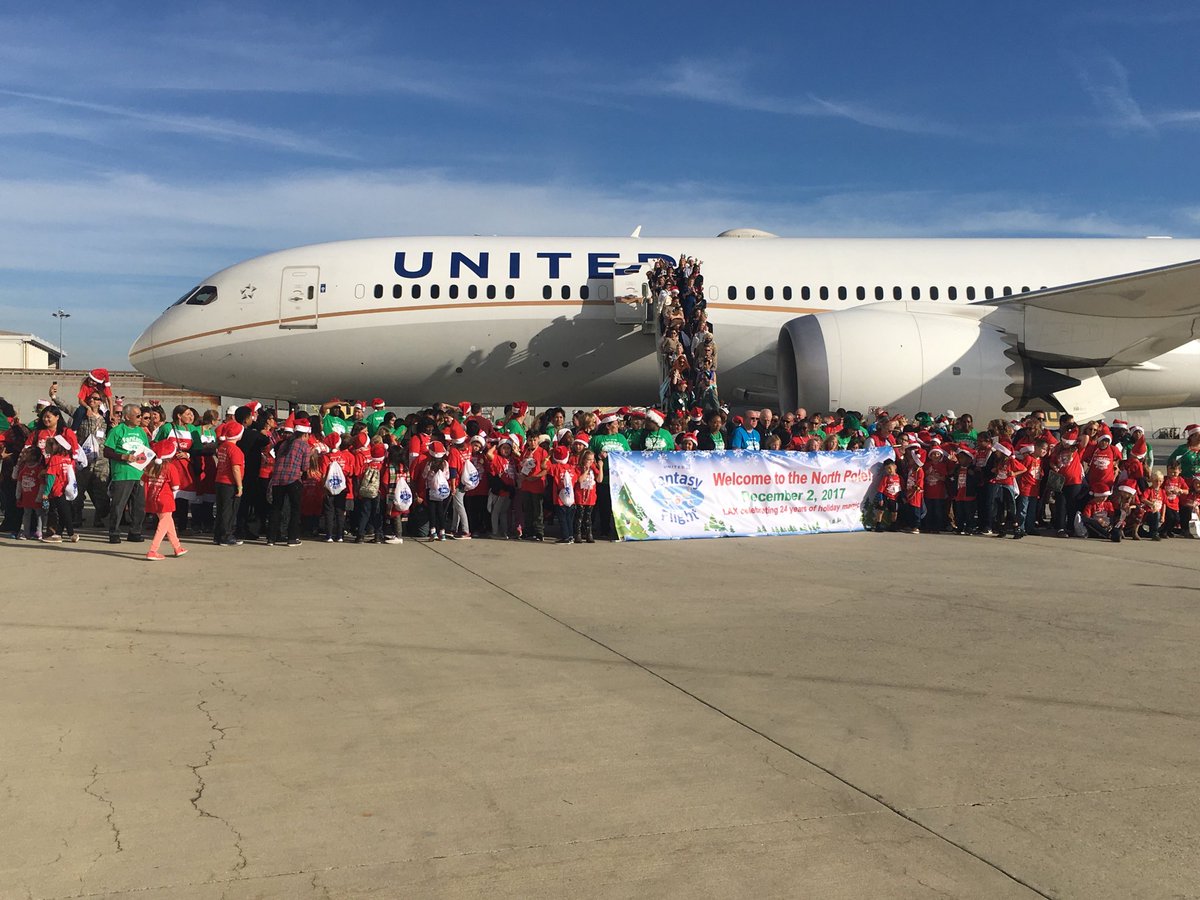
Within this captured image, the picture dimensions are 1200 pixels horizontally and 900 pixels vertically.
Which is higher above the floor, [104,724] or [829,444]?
[829,444]

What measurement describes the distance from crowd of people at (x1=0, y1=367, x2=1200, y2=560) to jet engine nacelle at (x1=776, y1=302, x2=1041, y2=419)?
2.02 metres

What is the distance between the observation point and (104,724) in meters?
4.58

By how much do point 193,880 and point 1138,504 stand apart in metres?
11.9

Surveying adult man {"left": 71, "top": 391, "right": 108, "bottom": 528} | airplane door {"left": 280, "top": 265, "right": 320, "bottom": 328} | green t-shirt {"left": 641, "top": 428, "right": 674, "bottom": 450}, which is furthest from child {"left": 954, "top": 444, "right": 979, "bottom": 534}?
airplane door {"left": 280, "top": 265, "right": 320, "bottom": 328}

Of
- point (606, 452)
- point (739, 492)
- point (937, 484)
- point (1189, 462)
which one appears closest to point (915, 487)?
point (937, 484)

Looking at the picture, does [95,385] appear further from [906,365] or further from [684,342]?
[906,365]

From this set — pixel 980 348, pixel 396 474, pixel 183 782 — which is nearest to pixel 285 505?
pixel 396 474

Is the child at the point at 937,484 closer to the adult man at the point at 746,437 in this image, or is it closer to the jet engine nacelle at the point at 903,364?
the adult man at the point at 746,437

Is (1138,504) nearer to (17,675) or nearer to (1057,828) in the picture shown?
(1057,828)

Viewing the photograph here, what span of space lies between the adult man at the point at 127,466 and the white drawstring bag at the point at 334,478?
6.01ft

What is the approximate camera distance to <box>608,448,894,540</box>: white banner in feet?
38.5

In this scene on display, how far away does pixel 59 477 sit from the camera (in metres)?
10.5

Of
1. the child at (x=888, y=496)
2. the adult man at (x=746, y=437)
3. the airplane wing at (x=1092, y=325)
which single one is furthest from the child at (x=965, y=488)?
the airplane wing at (x=1092, y=325)

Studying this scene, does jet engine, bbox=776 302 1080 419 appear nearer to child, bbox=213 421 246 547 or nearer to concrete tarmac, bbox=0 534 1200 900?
concrete tarmac, bbox=0 534 1200 900
